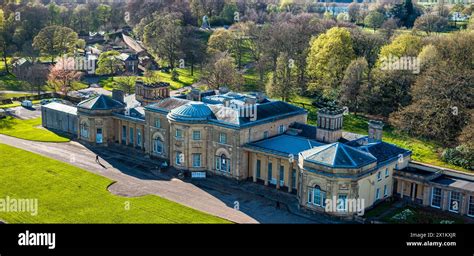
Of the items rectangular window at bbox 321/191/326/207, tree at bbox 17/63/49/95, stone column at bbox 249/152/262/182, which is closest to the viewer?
rectangular window at bbox 321/191/326/207

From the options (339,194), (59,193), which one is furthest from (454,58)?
(59,193)

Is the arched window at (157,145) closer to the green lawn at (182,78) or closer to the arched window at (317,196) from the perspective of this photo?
the arched window at (317,196)

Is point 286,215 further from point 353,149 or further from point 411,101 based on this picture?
point 411,101

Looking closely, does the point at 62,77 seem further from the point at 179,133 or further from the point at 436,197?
the point at 436,197

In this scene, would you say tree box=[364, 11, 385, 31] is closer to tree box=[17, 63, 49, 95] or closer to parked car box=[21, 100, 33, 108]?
tree box=[17, 63, 49, 95]

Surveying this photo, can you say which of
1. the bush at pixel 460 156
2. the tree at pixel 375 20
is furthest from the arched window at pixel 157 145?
the tree at pixel 375 20

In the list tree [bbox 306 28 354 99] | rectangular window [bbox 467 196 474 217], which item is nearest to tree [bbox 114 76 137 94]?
tree [bbox 306 28 354 99]

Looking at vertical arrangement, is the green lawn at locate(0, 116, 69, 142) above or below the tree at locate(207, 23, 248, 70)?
below
